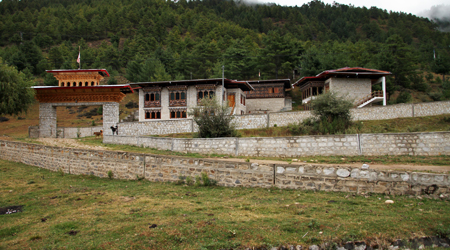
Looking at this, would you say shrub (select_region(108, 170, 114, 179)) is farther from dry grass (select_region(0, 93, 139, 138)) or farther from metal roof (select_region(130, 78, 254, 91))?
dry grass (select_region(0, 93, 139, 138))

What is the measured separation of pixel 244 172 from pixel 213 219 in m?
3.04

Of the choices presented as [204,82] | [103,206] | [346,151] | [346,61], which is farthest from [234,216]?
[346,61]

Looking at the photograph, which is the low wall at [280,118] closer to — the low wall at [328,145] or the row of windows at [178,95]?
the low wall at [328,145]

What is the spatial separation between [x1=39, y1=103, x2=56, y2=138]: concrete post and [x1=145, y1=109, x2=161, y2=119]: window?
35.8ft

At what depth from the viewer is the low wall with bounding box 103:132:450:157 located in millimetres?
12797

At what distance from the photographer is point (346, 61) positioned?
167 feet

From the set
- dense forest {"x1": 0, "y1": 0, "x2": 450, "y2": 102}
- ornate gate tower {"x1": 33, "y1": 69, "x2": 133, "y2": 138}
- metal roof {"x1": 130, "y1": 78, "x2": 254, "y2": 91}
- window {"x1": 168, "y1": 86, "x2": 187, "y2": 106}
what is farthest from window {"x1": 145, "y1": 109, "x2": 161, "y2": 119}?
dense forest {"x1": 0, "y1": 0, "x2": 450, "y2": 102}

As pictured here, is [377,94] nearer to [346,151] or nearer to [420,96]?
[420,96]

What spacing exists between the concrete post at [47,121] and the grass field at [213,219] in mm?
22445

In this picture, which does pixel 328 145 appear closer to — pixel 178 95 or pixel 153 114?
pixel 178 95

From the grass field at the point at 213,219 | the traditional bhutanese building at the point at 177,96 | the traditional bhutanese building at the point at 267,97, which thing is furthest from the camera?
the traditional bhutanese building at the point at 267,97

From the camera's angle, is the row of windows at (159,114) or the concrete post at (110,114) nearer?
the concrete post at (110,114)

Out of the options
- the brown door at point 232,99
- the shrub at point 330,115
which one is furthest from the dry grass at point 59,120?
the shrub at point 330,115

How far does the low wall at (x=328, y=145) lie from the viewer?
12797mm
